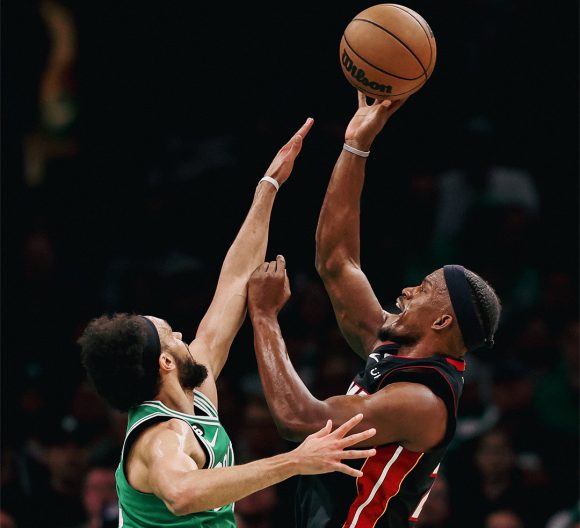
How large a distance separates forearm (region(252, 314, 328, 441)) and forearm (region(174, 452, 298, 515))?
0.50 metres

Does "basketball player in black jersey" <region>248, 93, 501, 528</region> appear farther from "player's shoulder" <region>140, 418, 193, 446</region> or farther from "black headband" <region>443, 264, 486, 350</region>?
"player's shoulder" <region>140, 418, 193, 446</region>

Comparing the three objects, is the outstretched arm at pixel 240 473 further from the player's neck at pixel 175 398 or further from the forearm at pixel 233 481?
the player's neck at pixel 175 398

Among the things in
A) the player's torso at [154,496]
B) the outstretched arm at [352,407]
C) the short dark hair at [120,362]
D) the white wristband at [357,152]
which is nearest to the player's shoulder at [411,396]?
the outstretched arm at [352,407]

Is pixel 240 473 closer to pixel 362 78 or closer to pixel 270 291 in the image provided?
pixel 270 291

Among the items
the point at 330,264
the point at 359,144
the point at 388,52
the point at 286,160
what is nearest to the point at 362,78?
the point at 388,52

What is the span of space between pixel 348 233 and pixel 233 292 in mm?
592

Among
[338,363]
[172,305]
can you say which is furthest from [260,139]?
[338,363]

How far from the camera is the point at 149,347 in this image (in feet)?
15.1

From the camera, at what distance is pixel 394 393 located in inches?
185

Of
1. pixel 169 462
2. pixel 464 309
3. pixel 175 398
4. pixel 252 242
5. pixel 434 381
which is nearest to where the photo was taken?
pixel 169 462

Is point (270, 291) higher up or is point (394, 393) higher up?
point (270, 291)

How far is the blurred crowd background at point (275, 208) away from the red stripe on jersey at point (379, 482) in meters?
2.59

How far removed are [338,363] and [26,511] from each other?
2.18 m

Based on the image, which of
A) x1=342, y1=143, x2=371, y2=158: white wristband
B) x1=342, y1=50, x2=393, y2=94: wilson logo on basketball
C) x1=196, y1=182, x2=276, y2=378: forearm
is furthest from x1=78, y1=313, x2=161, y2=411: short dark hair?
x1=342, y1=50, x2=393, y2=94: wilson logo on basketball
